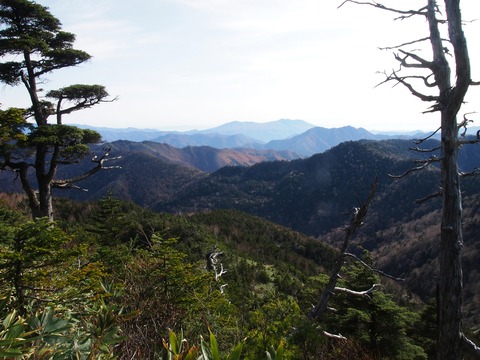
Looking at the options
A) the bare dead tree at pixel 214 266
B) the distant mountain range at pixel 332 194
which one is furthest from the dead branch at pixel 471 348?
the distant mountain range at pixel 332 194

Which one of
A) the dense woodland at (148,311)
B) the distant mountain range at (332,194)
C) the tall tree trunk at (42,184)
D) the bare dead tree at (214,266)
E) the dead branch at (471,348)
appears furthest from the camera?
the distant mountain range at (332,194)

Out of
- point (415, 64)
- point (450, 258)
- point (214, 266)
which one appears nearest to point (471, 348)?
point (450, 258)

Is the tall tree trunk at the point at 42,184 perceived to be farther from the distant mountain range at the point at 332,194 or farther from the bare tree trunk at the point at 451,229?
the distant mountain range at the point at 332,194

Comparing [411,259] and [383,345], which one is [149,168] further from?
[383,345]

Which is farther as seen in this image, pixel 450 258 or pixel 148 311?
pixel 148 311

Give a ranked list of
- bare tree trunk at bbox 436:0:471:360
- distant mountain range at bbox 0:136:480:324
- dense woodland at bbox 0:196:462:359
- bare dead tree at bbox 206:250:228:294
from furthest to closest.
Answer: distant mountain range at bbox 0:136:480:324 < bare dead tree at bbox 206:250:228:294 < bare tree trunk at bbox 436:0:471:360 < dense woodland at bbox 0:196:462:359

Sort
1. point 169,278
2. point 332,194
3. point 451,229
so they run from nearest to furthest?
point 451,229, point 169,278, point 332,194

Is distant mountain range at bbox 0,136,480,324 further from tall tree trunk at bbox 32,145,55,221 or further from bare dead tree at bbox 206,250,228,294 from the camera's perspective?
tall tree trunk at bbox 32,145,55,221

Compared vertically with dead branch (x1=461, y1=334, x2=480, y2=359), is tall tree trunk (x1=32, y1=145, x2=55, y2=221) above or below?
above

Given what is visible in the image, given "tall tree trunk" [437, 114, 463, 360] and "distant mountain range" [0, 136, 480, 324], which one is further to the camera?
"distant mountain range" [0, 136, 480, 324]

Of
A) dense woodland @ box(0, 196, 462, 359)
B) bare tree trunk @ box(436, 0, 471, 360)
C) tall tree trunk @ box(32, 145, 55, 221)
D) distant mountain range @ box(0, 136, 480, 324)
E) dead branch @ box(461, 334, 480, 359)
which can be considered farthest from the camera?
distant mountain range @ box(0, 136, 480, 324)

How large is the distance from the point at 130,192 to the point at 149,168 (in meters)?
18.8

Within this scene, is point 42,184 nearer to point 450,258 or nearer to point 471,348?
point 450,258

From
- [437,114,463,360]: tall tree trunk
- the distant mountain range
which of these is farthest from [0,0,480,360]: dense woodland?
the distant mountain range
